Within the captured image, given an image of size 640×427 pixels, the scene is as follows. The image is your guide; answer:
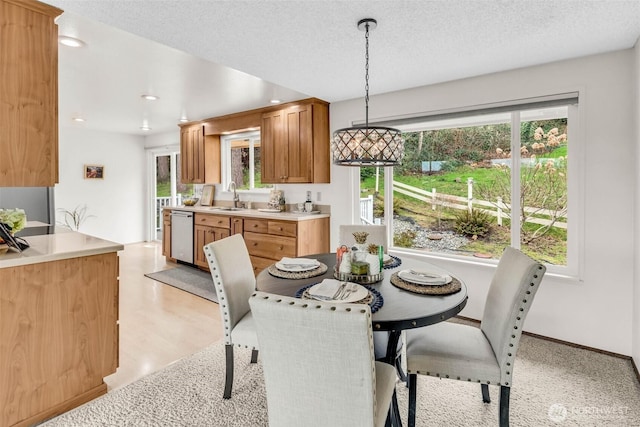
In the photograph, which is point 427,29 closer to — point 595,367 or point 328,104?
point 328,104

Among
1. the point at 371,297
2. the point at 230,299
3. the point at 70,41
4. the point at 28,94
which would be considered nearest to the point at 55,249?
the point at 28,94

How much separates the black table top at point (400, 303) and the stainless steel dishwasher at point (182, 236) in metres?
3.48

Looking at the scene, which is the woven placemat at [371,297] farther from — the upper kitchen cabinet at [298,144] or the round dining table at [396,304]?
the upper kitchen cabinet at [298,144]

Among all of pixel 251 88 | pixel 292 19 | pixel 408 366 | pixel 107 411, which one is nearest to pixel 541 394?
pixel 408 366

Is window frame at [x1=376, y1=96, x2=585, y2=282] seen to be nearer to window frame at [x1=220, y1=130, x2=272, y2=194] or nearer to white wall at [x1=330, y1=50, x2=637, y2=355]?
white wall at [x1=330, y1=50, x2=637, y2=355]

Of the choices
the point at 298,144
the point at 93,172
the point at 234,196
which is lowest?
the point at 234,196

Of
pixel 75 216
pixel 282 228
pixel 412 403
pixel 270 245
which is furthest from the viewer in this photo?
pixel 75 216

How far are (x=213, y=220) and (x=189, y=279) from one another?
863 millimetres

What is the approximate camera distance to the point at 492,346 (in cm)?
178

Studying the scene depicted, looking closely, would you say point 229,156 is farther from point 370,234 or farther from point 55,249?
point 55,249

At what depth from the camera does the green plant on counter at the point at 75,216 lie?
20.5 feet

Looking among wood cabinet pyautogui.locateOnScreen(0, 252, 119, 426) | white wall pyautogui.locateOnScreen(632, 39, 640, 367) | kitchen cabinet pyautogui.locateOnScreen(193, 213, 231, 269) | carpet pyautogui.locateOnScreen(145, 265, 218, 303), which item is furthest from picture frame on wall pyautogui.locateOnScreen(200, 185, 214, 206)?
white wall pyautogui.locateOnScreen(632, 39, 640, 367)

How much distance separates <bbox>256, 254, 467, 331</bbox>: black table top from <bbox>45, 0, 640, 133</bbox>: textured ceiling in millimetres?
1555

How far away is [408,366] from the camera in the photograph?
1668 millimetres
